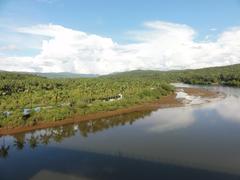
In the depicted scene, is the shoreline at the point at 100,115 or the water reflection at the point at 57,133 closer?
the water reflection at the point at 57,133

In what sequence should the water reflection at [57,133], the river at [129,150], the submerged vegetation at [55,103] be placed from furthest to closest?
the submerged vegetation at [55,103]
the water reflection at [57,133]
the river at [129,150]

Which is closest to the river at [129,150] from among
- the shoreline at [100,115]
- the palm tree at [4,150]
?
the palm tree at [4,150]

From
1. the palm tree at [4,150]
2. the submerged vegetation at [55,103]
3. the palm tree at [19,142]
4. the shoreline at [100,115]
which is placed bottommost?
the palm tree at [4,150]

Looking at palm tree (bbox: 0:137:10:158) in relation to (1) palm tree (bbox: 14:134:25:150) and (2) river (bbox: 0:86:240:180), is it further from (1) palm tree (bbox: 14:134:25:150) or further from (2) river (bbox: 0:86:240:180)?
(1) palm tree (bbox: 14:134:25:150)

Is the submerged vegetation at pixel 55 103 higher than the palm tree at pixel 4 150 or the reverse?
higher

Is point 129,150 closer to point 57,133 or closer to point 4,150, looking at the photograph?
point 57,133

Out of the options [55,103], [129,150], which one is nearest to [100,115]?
[55,103]

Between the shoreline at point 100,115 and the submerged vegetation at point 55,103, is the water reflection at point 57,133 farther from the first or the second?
the submerged vegetation at point 55,103

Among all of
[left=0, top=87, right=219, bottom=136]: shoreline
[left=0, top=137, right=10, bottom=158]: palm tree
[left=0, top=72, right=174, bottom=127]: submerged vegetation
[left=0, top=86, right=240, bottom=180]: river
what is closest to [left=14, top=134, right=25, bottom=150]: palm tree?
[left=0, top=86, right=240, bottom=180]: river

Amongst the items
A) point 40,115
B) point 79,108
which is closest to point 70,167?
point 40,115

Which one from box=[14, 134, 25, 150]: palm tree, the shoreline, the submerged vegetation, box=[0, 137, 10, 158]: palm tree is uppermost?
Answer: the submerged vegetation

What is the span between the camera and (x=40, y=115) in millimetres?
42875

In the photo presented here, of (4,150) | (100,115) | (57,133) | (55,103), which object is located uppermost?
(55,103)

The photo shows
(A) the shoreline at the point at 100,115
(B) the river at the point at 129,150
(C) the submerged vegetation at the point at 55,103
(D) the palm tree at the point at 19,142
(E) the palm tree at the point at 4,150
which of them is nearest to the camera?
(B) the river at the point at 129,150
